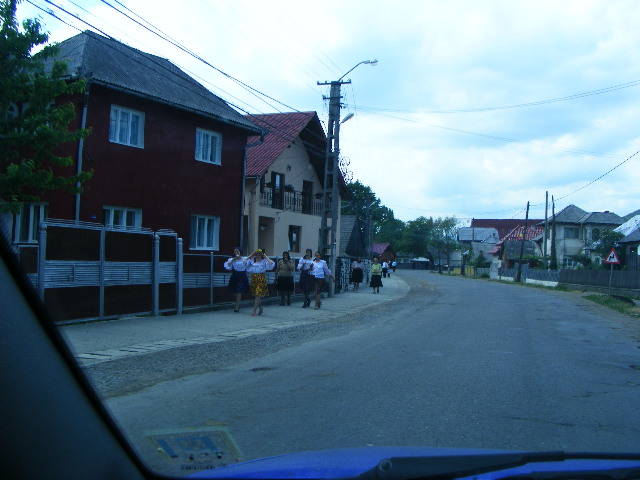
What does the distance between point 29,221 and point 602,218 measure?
58056mm

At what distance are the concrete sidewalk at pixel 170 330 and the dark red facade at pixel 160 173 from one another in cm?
417

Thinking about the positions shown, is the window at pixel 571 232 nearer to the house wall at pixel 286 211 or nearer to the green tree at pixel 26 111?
the house wall at pixel 286 211

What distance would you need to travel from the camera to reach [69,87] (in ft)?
40.9

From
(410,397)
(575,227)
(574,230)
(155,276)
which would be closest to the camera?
(410,397)

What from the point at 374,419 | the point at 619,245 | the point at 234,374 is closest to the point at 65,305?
the point at 234,374

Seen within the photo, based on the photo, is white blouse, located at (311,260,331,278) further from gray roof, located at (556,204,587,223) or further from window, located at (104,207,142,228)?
gray roof, located at (556,204,587,223)

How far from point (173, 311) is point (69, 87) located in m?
5.40

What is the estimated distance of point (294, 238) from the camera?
100 feet

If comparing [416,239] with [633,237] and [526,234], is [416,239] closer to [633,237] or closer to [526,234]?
[526,234]

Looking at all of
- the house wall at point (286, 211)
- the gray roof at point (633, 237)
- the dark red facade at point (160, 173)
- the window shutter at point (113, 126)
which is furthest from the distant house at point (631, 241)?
the window shutter at point (113, 126)

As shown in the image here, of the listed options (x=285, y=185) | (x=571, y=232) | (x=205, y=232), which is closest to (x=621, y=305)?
(x=285, y=185)

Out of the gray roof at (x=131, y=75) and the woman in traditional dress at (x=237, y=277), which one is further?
the gray roof at (x=131, y=75)

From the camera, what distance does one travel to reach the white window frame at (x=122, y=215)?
1727cm

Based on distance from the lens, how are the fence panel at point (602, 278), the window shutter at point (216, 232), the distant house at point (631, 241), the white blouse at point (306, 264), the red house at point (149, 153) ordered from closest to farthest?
1. the red house at point (149, 153)
2. the white blouse at point (306, 264)
3. the window shutter at point (216, 232)
4. the fence panel at point (602, 278)
5. the distant house at point (631, 241)
